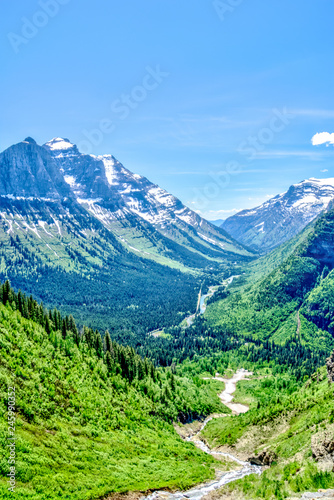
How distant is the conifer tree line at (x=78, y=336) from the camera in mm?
88625

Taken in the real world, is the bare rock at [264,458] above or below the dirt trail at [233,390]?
above

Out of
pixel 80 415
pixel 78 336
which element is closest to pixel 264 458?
pixel 80 415

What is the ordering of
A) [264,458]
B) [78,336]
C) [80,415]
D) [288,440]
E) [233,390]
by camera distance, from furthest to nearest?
[233,390] → [78,336] → [264,458] → [288,440] → [80,415]

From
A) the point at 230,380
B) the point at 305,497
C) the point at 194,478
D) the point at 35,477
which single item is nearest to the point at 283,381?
the point at 230,380

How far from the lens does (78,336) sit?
100 meters

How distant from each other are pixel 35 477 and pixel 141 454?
1235 inches

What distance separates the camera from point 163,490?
5531cm

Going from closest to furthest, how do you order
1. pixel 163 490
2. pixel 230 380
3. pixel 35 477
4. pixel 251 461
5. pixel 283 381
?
pixel 35 477, pixel 163 490, pixel 251 461, pixel 283 381, pixel 230 380

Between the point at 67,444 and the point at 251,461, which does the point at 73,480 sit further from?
the point at 251,461

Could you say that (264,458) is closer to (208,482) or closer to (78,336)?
(208,482)

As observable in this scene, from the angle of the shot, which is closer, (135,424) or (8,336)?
(8,336)

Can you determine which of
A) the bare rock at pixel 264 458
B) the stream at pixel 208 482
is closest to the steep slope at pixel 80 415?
the stream at pixel 208 482

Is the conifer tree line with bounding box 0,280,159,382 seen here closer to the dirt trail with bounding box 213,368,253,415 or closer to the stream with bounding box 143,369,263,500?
the stream with bounding box 143,369,263,500

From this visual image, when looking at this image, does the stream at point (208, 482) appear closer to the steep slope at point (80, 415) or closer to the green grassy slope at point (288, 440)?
the steep slope at point (80, 415)
